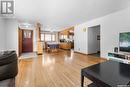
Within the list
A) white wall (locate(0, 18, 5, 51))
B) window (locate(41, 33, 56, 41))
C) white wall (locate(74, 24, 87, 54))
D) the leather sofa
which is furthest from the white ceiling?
window (locate(41, 33, 56, 41))

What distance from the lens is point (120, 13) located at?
4.55 meters

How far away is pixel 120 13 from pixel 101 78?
428 cm

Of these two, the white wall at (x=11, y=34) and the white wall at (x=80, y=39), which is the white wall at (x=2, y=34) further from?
the white wall at (x=80, y=39)

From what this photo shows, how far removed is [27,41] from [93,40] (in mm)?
6056

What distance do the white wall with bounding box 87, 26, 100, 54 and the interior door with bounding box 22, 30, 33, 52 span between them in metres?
5.55

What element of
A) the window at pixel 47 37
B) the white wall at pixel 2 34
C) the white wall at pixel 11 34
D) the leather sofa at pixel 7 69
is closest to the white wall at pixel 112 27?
the leather sofa at pixel 7 69

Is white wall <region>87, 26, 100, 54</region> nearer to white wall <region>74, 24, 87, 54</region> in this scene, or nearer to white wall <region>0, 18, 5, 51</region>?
white wall <region>74, 24, 87, 54</region>

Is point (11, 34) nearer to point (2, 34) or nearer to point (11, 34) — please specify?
point (11, 34)

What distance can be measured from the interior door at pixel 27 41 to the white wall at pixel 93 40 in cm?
555

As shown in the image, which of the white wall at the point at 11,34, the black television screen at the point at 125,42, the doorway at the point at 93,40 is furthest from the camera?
the doorway at the point at 93,40

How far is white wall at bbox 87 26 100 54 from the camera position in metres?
7.35

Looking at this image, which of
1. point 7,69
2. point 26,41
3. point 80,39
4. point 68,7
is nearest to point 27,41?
point 26,41

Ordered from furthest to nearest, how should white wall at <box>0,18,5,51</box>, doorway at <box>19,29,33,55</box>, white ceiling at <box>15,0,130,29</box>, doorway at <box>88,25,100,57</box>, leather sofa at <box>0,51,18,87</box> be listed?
doorway at <box>19,29,33,55</box>
doorway at <box>88,25,100,57</box>
white wall at <box>0,18,5,51</box>
white ceiling at <box>15,0,130,29</box>
leather sofa at <box>0,51,18,87</box>

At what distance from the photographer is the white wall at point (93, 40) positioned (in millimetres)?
7348
